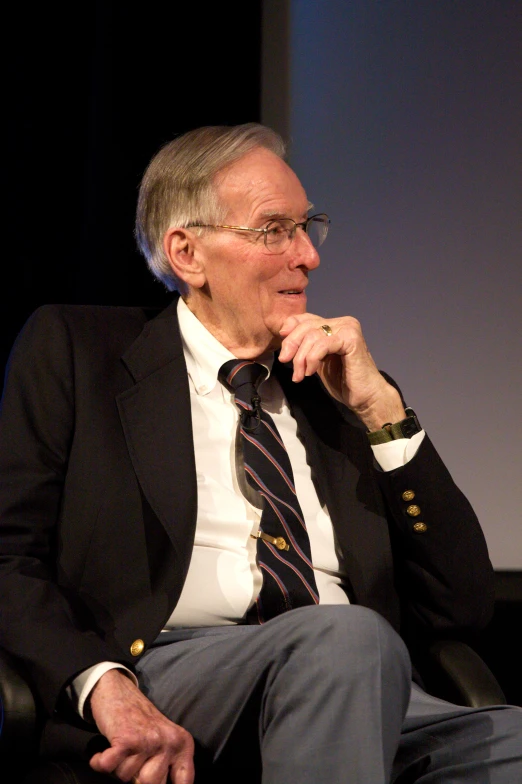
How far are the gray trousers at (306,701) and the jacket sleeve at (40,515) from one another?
0.55 feet

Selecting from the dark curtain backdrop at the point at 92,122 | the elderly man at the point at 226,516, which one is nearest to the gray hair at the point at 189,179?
the elderly man at the point at 226,516

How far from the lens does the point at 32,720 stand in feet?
4.34

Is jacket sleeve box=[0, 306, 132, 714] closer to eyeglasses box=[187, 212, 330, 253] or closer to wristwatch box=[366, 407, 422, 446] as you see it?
eyeglasses box=[187, 212, 330, 253]

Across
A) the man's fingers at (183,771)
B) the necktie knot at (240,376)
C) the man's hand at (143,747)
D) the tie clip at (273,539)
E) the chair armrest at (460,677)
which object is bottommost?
the chair armrest at (460,677)

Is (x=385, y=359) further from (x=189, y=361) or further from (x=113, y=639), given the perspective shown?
(x=113, y=639)

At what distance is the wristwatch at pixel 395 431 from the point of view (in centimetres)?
181

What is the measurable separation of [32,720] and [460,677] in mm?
756

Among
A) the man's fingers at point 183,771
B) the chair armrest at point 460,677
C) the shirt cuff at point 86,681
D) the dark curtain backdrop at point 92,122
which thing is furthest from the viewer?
the dark curtain backdrop at point 92,122

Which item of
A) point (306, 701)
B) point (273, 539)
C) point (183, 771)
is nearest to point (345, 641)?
point (306, 701)

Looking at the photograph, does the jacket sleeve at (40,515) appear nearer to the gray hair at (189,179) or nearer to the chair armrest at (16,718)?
the chair armrest at (16,718)

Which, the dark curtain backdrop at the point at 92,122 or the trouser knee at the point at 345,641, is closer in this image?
the trouser knee at the point at 345,641

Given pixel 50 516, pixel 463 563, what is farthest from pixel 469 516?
pixel 50 516

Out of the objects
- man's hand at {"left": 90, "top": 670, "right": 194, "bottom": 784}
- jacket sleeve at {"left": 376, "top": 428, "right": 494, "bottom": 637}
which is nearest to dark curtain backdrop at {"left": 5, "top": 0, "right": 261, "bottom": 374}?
jacket sleeve at {"left": 376, "top": 428, "right": 494, "bottom": 637}

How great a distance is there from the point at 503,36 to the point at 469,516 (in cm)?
182
